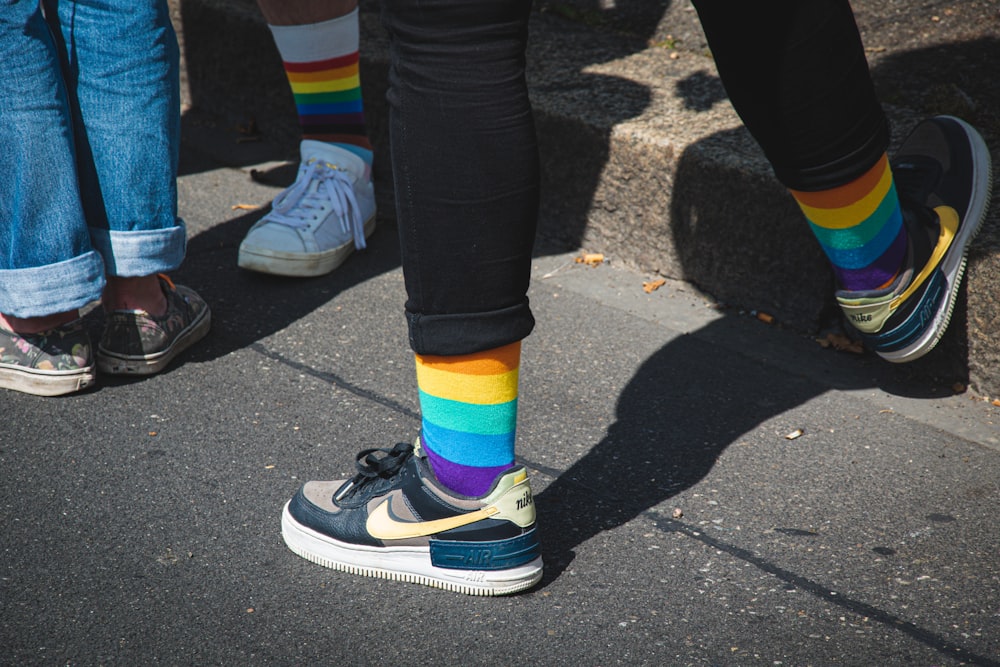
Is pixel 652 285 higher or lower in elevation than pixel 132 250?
lower

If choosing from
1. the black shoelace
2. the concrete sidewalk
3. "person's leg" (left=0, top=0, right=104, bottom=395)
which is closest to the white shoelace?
the concrete sidewalk

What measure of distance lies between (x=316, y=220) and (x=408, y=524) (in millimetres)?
1278

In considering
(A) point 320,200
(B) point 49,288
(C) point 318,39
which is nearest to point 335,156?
(A) point 320,200

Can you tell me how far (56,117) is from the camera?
1.85m

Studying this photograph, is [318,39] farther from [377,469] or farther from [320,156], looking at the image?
[377,469]

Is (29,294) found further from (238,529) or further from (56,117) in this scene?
(238,529)

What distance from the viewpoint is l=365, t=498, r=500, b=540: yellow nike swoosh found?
1.37 metres

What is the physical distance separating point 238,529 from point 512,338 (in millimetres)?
612

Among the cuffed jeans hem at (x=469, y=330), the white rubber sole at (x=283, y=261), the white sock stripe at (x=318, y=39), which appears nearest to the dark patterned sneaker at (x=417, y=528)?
the cuffed jeans hem at (x=469, y=330)

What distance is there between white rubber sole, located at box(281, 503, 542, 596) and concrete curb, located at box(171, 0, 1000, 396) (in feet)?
3.50

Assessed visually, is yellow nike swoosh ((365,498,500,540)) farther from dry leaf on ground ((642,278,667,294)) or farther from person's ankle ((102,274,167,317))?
dry leaf on ground ((642,278,667,294))

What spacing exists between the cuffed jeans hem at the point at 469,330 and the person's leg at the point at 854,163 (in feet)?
1.90

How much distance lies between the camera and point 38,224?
184 cm

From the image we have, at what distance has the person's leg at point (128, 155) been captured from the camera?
6.20 ft
